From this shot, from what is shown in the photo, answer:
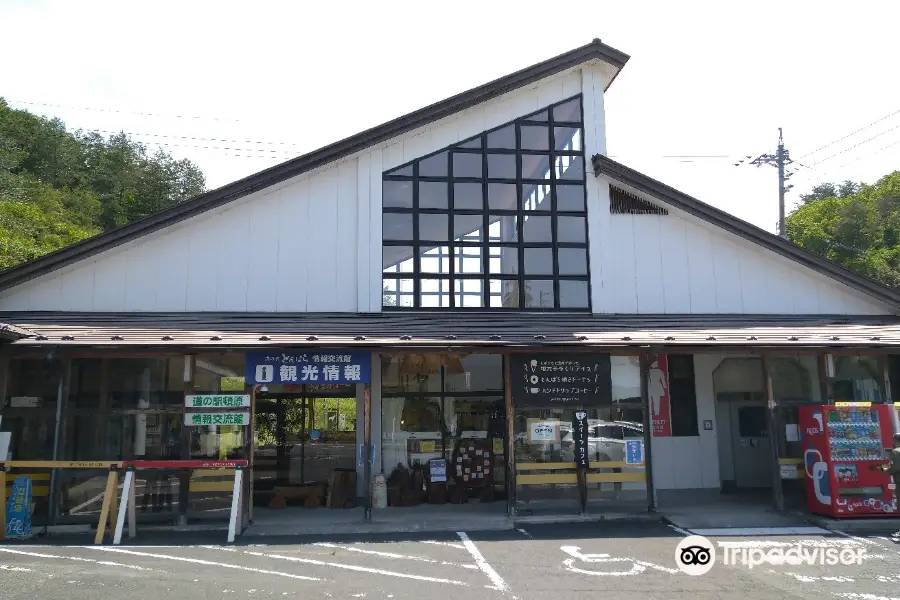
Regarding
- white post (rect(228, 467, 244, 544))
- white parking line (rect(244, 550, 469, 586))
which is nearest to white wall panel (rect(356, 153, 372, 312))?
white post (rect(228, 467, 244, 544))

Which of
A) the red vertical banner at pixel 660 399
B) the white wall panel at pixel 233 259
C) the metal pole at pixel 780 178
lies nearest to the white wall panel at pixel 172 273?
the white wall panel at pixel 233 259

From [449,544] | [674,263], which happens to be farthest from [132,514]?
[674,263]

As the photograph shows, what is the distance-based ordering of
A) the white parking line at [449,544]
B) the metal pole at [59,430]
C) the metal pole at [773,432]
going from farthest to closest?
1. the metal pole at [773,432]
2. the metal pole at [59,430]
3. the white parking line at [449,544]

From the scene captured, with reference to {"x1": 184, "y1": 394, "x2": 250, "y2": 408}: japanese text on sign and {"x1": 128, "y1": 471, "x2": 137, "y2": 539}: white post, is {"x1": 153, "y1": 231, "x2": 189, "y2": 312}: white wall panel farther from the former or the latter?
{"x1": 128, "y1": 471, "x2": 137, "y2": 539}: white post

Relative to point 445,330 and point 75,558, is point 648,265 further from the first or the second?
point 75,558

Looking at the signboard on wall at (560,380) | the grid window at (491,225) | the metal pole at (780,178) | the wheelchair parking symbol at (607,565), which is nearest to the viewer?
the wheelchair parking symbol at (607,565)

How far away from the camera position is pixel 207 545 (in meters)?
9.45

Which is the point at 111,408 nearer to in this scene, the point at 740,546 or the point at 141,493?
the point at 141,493

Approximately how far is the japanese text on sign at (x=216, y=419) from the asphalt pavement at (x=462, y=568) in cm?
177

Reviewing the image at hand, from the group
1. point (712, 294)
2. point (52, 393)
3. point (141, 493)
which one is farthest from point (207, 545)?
point (712, 294)

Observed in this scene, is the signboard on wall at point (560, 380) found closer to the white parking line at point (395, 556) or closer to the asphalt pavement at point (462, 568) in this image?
the asphalt pavement at point (462, 568)

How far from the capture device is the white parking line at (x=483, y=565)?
738cm

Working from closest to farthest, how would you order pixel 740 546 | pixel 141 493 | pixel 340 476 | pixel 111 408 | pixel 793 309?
pixel 740 546 → pixel 141 493 → pixel 111 408 → pixel 340 476 → pixel 793 309

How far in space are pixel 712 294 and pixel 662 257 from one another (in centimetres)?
131
